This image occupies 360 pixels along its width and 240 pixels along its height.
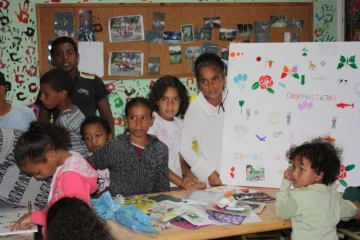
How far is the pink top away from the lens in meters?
2.04

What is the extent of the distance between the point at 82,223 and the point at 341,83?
1.95 meters

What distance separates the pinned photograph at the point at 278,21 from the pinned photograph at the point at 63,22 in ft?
7.08

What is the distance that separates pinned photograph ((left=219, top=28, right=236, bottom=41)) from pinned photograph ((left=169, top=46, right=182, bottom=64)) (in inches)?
19.5

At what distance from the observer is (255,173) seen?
2.86 m

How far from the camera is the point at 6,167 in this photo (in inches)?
97.1

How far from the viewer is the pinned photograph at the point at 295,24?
5.00 m

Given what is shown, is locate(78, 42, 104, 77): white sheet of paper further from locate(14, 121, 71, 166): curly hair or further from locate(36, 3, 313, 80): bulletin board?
locate(14, 121, 71, 166): curly hair

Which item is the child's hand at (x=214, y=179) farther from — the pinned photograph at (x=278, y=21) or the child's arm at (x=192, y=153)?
the pinned photograph at (x=278, y=21)

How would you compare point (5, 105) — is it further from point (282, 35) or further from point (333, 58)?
point (282, 35)

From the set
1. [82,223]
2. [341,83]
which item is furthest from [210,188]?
[82,223]

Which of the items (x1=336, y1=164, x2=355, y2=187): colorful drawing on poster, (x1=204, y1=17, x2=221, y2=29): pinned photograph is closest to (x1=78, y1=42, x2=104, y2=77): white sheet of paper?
(x1=204, y1=17, x2=221, y2=29): pinned photograph

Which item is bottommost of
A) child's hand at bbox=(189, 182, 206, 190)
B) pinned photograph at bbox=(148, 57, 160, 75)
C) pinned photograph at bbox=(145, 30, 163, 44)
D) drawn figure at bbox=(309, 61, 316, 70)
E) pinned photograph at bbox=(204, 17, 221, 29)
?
child's hand at bbox=(189, 182, 206, 190)

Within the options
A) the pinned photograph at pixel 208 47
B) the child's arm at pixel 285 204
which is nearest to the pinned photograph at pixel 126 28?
the pinned photograph at pixel 208 47

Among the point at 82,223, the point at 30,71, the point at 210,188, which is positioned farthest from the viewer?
the point at 30,71
